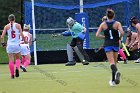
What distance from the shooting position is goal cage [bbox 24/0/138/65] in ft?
84.9

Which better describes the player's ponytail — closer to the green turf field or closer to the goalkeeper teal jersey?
the green turf field

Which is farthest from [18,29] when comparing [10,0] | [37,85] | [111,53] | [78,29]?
[10,0]

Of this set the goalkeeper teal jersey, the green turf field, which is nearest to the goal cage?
the goalkeeper teal jersey

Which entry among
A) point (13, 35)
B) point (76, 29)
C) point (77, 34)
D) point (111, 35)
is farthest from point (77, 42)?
point (111, 35)

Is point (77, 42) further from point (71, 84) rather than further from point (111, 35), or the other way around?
point (111, 35)

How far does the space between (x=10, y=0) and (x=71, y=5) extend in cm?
3592

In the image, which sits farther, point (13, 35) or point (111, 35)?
point (13, 35)

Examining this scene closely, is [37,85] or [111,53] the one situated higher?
[111,53]

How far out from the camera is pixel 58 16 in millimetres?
27125

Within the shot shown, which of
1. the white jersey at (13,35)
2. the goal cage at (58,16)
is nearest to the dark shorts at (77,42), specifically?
the goal cage at (58,16)

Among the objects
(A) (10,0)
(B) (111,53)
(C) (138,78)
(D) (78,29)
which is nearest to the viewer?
(B) (111,53)

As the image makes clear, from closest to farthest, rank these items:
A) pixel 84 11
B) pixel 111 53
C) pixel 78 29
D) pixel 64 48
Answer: pixel 111 53 < pixel 78 29 < pixel 64 48 < pixel 84 11

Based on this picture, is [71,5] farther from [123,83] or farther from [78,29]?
[123,83]

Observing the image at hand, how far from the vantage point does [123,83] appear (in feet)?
45.7
